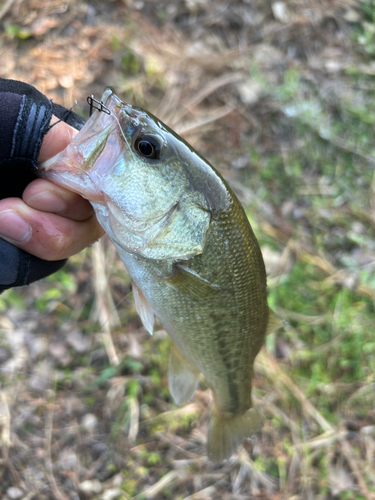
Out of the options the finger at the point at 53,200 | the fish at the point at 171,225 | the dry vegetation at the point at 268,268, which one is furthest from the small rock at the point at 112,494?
the finger at the point at 53,200

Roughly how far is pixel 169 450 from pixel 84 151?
237 cm

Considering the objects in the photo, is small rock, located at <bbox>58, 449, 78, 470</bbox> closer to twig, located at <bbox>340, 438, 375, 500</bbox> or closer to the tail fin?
the tail fin

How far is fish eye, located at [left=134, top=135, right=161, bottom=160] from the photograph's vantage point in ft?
3.91

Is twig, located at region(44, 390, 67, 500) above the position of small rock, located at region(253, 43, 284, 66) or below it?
below

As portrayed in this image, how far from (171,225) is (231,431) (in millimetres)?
1259

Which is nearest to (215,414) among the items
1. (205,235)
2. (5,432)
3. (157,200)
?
(205,235)

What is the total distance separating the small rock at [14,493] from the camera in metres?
2.15

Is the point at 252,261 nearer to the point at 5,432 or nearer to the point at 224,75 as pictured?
the point at 5,432

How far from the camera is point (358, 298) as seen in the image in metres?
3.07

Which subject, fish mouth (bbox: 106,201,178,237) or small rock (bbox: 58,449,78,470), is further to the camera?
small rock (bbox: 58,449,78,470)

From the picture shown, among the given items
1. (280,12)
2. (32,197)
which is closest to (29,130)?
(32,197)

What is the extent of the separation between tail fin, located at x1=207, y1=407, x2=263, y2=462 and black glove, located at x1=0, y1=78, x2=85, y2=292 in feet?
4.29

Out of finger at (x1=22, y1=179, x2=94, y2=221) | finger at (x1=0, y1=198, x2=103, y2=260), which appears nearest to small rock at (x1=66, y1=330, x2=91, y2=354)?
finger at (x1=0, y1=198, x2=103, y2=260)

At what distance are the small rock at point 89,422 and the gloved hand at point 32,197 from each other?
4.84 feet
